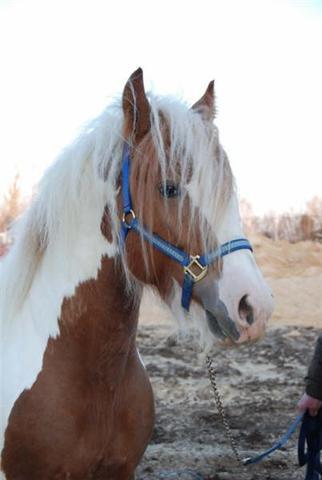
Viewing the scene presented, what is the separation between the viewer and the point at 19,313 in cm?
254

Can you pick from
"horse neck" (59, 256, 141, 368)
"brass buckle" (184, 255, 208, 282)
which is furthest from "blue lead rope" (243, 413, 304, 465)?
"brass buckle" (184, 255, 208, 282)

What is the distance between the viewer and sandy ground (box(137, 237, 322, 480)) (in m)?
4.10

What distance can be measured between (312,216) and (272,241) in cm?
223

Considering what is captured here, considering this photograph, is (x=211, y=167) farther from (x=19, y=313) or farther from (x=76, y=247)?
(x=19, y=313)

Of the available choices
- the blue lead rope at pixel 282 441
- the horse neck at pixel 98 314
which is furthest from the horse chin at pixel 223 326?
the blue lead rope at pixel 282 441

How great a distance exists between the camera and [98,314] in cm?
240

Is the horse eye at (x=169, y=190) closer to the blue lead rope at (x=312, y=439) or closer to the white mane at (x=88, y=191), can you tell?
the white mane at (x=88, y=191)

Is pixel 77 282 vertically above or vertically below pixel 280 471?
above

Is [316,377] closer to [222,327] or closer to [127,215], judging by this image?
[222,327]

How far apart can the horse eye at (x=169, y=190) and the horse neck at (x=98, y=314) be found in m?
0.38

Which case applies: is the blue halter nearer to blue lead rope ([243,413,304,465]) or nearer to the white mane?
the white mane

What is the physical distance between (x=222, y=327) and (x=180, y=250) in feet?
1.10

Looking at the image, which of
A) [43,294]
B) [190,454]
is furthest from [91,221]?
[190,454]

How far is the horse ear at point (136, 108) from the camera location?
228cm
